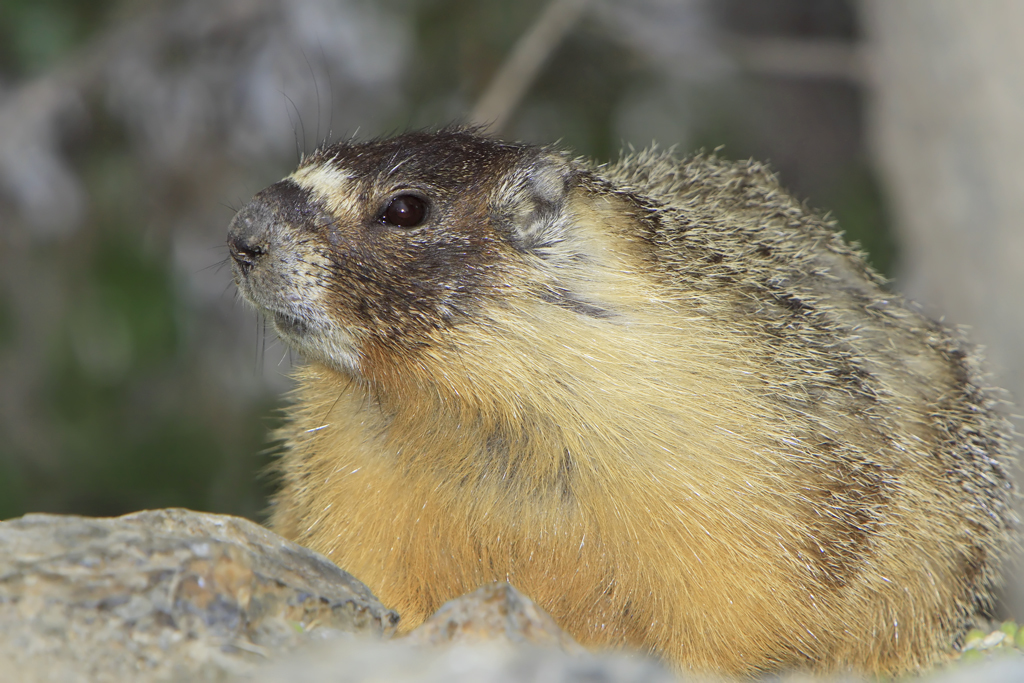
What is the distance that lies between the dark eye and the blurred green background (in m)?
2.60

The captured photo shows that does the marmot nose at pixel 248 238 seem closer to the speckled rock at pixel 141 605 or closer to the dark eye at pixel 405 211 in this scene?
the dark eye at pixel 405 211

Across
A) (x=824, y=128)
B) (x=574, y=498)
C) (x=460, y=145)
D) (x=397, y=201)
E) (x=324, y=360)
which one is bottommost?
(x=574, y=498)

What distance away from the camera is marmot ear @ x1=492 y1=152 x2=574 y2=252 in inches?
117

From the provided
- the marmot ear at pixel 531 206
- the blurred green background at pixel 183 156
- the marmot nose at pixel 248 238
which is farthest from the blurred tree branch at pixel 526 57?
the marmot nose at pixel 248 238

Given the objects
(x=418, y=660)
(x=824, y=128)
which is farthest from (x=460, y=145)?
(x=824, y=128)

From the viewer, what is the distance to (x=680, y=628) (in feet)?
9.41

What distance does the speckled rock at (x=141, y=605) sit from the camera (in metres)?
1.75

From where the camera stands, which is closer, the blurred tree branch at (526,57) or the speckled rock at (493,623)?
the speckled rock at (493,623)

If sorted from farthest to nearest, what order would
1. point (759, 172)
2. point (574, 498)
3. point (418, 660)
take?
point (759, 172), point (574, 498), point (418, 660)

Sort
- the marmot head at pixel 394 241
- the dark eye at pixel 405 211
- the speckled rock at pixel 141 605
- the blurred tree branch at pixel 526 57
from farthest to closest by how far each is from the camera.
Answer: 1. the blurred tree branch at pixel 526 57
2. the dark eye at pixel 405 211
3. the marmot head at pixel 394 241
4. the speckled rock at pixel 141 605

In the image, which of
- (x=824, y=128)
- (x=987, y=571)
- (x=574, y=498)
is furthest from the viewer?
(x=824, y=128)

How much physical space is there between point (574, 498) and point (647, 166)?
1762mm

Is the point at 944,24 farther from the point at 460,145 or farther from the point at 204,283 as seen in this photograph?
the point at 204,283

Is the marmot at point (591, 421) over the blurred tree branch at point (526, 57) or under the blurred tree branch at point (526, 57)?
under
